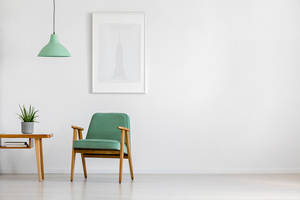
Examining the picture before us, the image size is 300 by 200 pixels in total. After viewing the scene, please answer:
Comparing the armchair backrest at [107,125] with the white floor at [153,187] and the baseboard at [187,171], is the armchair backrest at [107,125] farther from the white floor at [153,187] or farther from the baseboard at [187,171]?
the baseboard at [187,171]

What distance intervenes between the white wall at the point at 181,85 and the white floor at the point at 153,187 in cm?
34

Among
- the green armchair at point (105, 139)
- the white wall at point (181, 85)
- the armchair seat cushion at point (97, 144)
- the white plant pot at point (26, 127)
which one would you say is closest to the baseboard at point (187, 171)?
the white wall at point (181, 85)

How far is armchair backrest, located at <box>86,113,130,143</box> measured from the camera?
5180mm

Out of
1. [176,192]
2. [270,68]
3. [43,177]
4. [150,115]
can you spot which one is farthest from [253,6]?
[43,177]

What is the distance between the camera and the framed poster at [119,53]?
5.61m

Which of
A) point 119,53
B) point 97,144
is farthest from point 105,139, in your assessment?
point 119,53

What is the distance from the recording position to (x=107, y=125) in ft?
17.1

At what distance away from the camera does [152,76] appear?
5.65 meters

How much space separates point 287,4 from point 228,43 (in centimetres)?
92

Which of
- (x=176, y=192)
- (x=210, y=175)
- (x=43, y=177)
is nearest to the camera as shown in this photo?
(x=176, y=192)

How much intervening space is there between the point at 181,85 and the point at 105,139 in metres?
1.24

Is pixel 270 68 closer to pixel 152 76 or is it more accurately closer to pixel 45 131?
pixel 152 76

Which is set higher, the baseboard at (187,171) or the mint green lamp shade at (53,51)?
the mint green lamp shade at (53,51)

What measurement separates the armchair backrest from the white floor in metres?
0.49
